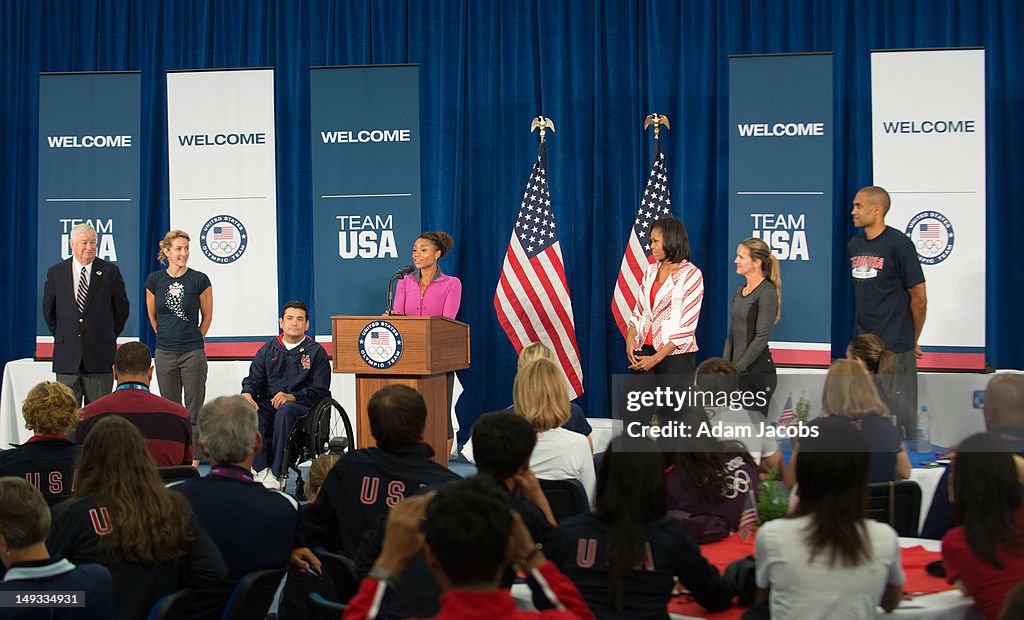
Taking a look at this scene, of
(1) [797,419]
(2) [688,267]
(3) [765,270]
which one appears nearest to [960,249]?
(3) [765,270]

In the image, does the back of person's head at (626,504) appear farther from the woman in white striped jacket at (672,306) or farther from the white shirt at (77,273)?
the white shirt at (77,273)

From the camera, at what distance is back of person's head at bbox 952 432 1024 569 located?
2463 millimetres

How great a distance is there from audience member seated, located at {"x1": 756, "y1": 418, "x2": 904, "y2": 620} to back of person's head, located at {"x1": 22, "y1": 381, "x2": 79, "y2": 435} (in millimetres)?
2440

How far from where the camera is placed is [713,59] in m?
8.26

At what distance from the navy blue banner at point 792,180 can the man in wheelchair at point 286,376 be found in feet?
9.81

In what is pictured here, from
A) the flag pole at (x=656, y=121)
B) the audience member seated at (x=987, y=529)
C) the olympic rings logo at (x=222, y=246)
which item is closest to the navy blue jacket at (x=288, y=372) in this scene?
the olympic rings logo at (x=222, y=246)

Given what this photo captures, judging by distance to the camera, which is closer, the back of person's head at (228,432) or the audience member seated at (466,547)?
the audience member seated at (466,547)

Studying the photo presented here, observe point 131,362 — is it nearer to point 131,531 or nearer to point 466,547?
point 131,531

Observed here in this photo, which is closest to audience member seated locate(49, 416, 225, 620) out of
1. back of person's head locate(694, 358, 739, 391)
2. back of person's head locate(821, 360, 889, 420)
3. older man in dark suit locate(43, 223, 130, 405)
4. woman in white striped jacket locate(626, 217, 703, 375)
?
back of person's head locate(821, 360, 889, 420)

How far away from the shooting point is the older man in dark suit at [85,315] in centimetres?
680

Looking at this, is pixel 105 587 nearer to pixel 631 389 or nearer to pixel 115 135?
pixel 631 389

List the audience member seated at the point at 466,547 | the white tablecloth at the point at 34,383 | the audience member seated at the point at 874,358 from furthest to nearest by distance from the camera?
the white tablecloth at the point at 34,383, the audience member seated at the point at 874,358, the audience member seated at the point at 466,547

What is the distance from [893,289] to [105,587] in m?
4.96

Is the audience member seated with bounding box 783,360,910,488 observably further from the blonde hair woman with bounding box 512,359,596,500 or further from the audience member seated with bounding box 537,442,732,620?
the audience member seated with bounding box 537,442,732,620
